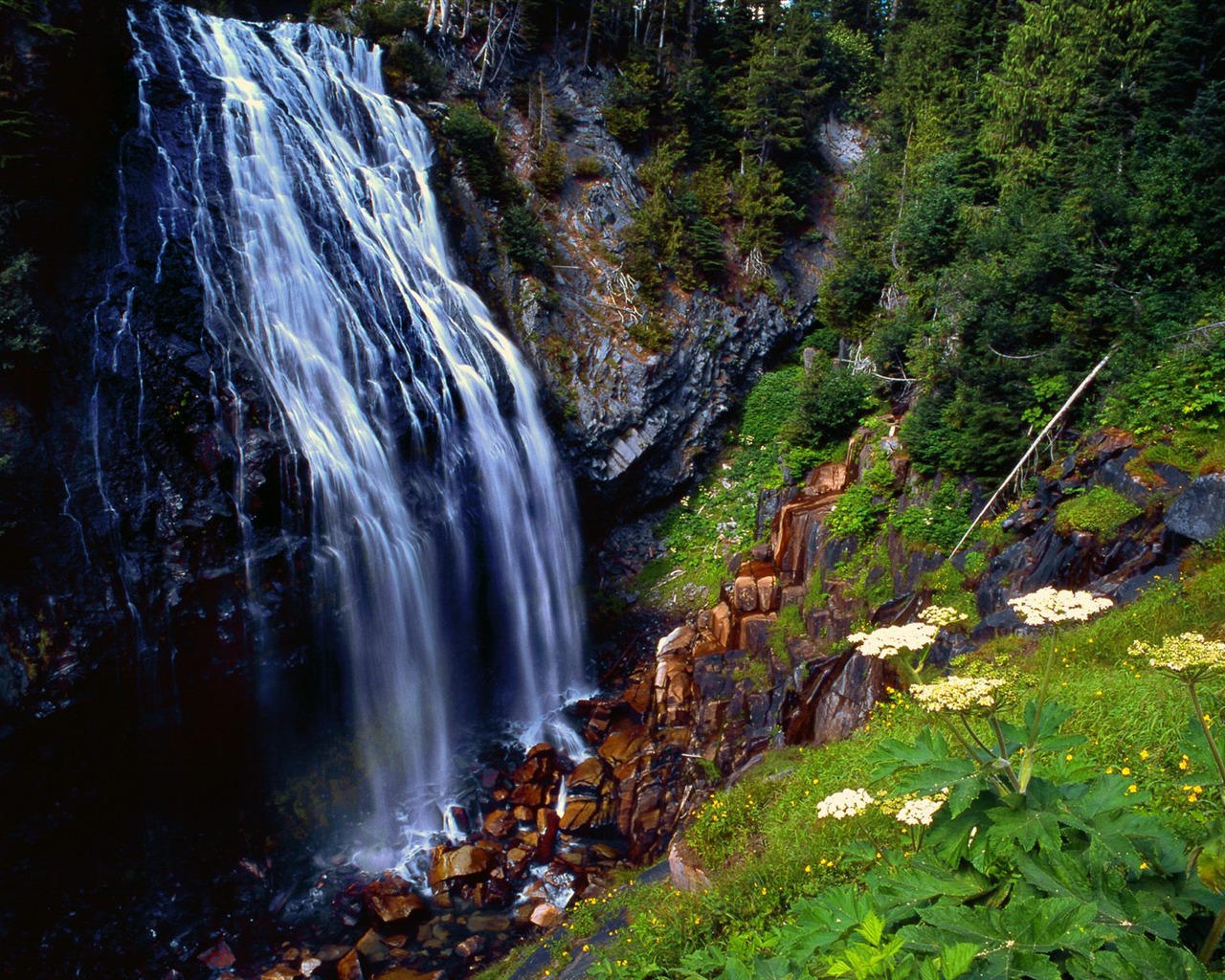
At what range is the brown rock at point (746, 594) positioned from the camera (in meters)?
13.5

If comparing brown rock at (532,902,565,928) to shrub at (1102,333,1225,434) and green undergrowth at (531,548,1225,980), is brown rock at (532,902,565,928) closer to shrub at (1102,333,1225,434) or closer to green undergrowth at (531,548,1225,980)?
green undergrowth at (531,548,1225,980)

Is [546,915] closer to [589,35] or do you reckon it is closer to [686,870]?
[686,870]

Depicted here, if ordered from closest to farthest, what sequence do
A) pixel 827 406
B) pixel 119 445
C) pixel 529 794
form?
pixel 119 445
pixel 529 794
pixel 827 406

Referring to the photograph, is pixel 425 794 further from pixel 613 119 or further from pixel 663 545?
pixel 613 119

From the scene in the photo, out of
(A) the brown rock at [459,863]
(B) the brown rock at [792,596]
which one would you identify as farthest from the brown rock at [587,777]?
(B) the brown rock at [792,596]

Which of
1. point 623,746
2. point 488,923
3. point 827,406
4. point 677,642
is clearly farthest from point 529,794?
point 827,406

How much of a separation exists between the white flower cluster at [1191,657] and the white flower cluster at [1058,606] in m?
0.30

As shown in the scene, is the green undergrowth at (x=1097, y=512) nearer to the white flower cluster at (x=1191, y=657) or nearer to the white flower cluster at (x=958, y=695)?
the white flower cluster at (x=1191, y=657)

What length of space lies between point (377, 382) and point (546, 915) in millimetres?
8954

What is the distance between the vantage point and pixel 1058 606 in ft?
10.1

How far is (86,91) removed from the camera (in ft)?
38.6

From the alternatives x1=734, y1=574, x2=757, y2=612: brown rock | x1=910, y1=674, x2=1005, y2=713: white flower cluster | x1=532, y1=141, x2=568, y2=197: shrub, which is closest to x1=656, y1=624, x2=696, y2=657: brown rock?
x1=734, y1=574, x2=757, y2=612: brown rock

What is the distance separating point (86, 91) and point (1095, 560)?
15.8 meters

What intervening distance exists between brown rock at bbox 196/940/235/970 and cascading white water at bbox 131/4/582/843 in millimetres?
2700
